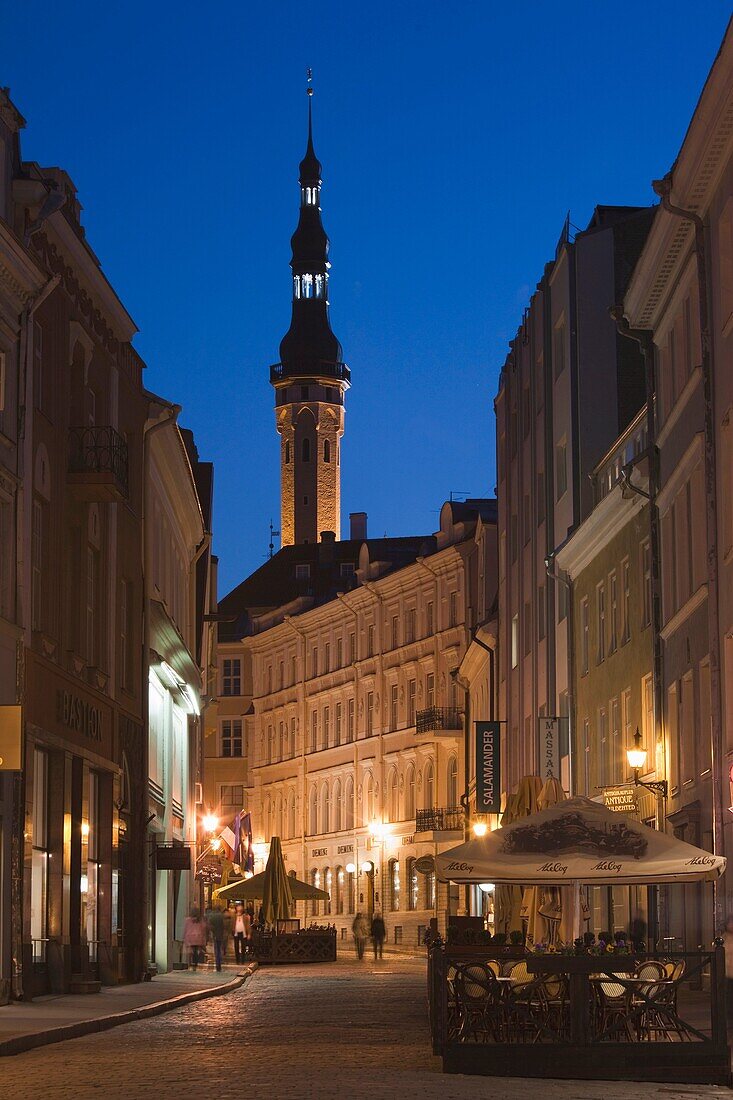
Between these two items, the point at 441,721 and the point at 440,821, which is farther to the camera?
the point at 441,721

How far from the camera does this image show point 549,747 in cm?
4344

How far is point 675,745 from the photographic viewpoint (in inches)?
1202

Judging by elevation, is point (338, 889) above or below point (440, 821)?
below

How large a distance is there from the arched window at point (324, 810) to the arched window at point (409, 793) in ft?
30.1

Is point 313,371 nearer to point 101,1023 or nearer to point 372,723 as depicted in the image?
point 372,723

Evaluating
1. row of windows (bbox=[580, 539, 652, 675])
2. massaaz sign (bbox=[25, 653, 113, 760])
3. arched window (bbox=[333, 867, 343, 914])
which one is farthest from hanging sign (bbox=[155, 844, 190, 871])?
arched window (bbox=[333, 867, 343, 914])

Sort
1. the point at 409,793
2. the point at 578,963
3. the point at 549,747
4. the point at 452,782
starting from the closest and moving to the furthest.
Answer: the point at 578,963, the point at 549,747, the point at 452,782, the point at 409,793

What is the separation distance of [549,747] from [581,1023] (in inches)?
1115

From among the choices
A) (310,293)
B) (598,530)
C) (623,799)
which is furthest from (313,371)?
(623,799)

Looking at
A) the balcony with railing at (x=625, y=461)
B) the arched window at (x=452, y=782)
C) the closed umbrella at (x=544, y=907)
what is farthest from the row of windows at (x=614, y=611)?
the arched window at (x=452, y=782)

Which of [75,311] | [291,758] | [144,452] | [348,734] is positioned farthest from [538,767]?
[291,758]

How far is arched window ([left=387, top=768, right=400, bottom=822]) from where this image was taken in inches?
3118

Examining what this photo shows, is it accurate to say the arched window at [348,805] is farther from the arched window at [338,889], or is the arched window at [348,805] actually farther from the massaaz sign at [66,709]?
the massaaz sign at [66,709]

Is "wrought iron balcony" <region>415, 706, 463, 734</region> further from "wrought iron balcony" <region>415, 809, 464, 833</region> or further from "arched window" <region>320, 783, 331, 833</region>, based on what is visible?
"arched window" <region>320, 783, 331, 833</region>
